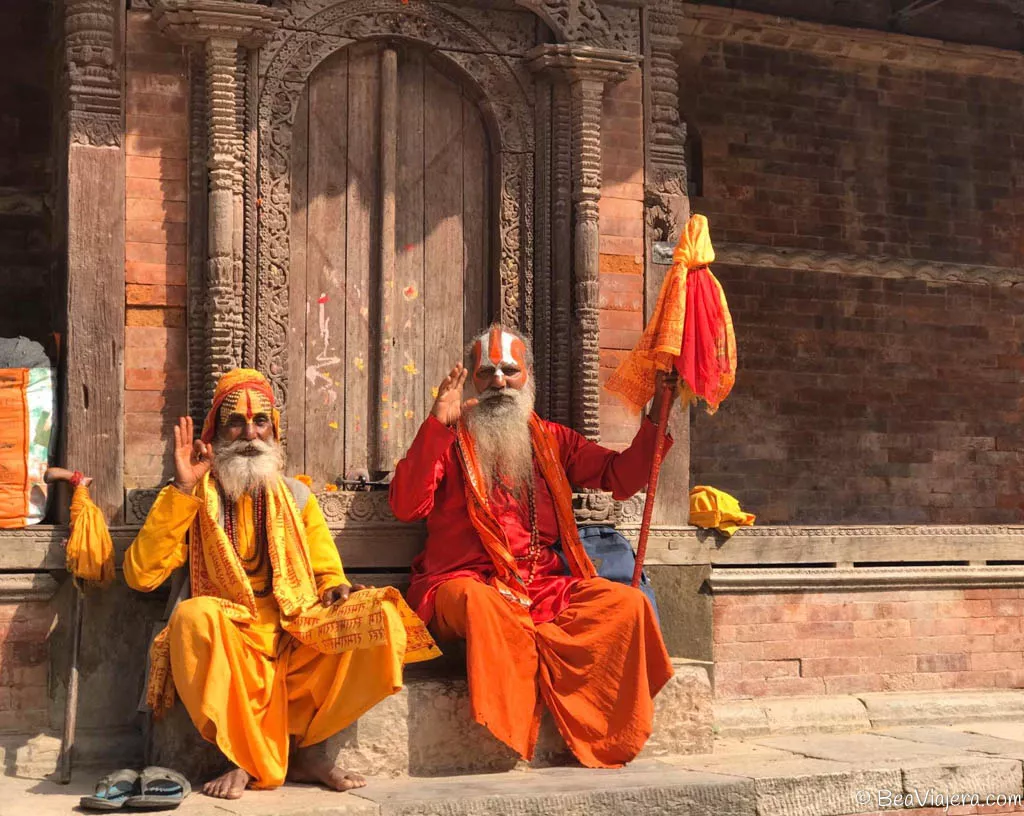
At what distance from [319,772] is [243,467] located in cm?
116

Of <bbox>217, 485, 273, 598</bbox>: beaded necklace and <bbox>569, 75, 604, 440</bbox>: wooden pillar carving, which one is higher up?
<bbox>569, 75, 604, 440</bbox>: wooden pillar carving

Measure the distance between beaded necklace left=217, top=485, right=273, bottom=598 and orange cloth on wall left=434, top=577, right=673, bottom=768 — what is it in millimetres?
665

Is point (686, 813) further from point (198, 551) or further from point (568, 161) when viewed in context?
point (568, 161)

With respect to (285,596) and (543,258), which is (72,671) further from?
(543,258)

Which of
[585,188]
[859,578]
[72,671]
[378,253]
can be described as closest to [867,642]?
[859,578]

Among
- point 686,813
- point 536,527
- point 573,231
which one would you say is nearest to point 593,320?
point 573,231

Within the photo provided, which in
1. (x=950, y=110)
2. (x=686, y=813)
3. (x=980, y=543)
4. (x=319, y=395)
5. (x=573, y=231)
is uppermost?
(x=950, y=110)

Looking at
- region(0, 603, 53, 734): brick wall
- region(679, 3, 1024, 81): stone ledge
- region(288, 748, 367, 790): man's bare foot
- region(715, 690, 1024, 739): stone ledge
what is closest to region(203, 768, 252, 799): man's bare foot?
region(288, 748, 367, 790): man's bare foot

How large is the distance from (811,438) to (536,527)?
656 cm

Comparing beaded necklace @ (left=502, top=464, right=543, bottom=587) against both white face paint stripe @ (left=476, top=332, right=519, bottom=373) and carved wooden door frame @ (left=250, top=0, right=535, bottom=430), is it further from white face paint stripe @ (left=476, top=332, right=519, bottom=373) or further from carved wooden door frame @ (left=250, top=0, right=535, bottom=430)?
carved wooden door frame @ (left=250, top=0, right=535, bottom=430)

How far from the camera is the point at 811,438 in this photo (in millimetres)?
12266

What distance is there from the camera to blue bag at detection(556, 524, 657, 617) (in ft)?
20.9

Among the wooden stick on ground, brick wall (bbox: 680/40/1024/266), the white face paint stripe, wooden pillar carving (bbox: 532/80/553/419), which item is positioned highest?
brick wall (bbox: 680/40/1024/266)

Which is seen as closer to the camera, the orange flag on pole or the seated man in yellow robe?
the seated man in yellow robe
